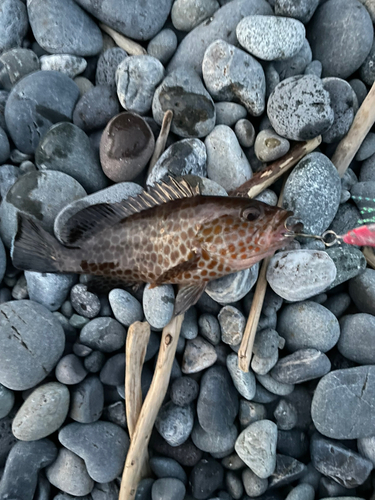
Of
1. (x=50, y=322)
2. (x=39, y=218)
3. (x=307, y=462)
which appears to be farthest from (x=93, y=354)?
(x=307, y=462)

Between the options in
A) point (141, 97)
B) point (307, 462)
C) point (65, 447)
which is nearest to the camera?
point (65, 447)

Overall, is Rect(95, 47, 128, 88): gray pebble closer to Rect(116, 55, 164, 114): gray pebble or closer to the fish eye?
Rect(116, 55, 164, 114): gray pebble

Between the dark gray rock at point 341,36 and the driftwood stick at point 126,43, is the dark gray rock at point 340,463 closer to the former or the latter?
the dark gray rock at point 341,36

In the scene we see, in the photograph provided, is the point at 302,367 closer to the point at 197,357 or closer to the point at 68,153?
the point at 197,357

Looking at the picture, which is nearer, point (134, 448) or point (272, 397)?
point (134, 448)

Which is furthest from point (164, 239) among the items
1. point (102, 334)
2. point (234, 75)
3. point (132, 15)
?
point (132, 15)

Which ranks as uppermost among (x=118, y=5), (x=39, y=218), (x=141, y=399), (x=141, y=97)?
(x=118, y=5)

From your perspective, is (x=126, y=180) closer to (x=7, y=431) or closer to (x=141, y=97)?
(x=141, y=97)
